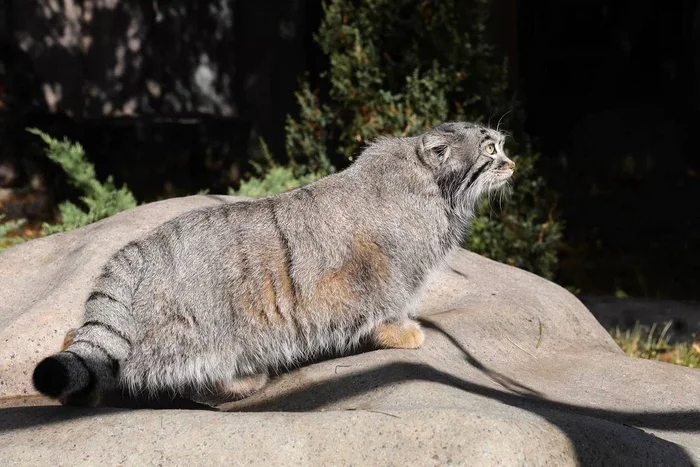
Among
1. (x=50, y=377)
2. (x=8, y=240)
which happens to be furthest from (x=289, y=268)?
(x=8, y=240)

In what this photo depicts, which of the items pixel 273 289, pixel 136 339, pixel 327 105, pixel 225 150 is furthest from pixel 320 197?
pixel 225 150

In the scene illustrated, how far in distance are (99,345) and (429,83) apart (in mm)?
4096

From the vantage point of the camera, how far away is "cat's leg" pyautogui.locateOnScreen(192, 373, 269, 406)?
427 centimetres

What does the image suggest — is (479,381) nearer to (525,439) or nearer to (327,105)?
(525,439)

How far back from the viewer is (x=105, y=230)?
17.3 ft

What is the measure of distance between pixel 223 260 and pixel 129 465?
4.00 ft

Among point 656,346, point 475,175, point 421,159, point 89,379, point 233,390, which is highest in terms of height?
point 421,159

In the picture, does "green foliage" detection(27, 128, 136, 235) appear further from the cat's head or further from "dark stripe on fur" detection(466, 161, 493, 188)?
"dark stripe on fur" detection(466, 161, 493, 188)

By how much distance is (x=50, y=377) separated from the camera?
3.27 m

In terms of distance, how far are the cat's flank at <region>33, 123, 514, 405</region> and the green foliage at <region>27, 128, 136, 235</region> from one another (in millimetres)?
2665

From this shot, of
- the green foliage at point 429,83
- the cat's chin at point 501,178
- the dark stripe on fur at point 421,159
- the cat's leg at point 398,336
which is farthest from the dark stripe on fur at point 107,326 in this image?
the green foliage at point 429,83

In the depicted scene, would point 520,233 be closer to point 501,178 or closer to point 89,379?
point 501,178

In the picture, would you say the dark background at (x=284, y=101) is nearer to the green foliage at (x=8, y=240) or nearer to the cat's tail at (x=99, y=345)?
the green foliage at (x=8, y=240)

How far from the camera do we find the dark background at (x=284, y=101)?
9055 mm
